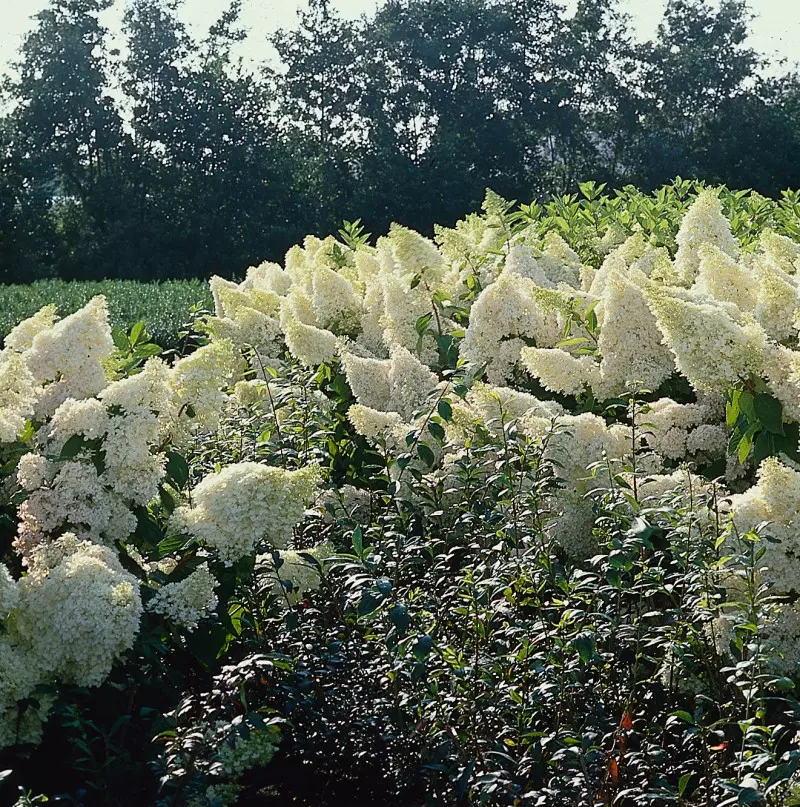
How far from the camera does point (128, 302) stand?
41.9ft

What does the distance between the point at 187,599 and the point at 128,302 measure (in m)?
10.4

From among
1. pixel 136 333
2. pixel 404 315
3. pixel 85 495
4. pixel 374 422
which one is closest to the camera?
pixel 85 495

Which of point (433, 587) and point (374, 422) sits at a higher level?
point (374, 422)

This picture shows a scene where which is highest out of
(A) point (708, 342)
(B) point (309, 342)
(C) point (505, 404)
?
(A) point (708, 342)

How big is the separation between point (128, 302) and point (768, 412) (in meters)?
10.6

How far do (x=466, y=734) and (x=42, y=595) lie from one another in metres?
1.03

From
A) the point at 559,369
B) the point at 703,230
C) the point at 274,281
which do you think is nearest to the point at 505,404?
the point at 559,369

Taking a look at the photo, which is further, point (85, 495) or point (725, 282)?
point (725, 282)

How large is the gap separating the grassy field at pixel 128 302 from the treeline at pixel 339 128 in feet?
30.9

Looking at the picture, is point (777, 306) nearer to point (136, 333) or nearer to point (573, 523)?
point (573, 523)

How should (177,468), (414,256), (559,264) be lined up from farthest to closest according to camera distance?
(559,264) → (414,256) → (177,468)

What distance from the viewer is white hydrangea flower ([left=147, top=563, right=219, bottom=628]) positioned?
2787mm

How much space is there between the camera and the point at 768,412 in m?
3.05

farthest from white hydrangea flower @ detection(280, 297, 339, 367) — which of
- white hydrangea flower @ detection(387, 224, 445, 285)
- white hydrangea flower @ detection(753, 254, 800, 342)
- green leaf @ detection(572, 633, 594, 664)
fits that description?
green leaf @ detection(572, 633, 594, 664)
